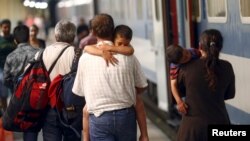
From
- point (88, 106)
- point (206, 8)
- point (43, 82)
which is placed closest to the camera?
point (88, 106)

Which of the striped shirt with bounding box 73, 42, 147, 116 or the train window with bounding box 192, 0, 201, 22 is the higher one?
the train window with bounding box 192, 0, 201, 22

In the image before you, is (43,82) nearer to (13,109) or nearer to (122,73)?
(13,109)

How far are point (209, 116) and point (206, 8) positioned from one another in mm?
3250

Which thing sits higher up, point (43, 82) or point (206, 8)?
point (206, 8)

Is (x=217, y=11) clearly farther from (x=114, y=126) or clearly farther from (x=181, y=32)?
(x=114, y=126)

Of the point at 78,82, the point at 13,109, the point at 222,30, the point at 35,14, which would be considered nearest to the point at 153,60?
the point at 222,30

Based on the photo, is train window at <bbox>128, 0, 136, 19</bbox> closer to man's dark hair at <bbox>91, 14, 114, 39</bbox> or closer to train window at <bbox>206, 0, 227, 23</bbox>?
train window at <bbox>206, 0, 227, 23</bbox>

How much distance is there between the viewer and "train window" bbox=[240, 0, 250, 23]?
6105 millimetres

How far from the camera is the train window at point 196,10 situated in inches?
324

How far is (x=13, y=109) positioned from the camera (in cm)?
623

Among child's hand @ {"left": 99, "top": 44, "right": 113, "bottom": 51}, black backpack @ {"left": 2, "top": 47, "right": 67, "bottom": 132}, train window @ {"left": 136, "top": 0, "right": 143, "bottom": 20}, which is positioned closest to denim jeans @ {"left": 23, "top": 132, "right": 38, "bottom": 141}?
black backpack @ {"left": 2, "top": 47, "right": 67, "bottom": 132}

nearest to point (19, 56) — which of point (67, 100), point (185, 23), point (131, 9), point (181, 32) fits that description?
point (67, 100)

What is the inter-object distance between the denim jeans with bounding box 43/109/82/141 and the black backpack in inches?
3.5

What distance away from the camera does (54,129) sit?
6102 millimetres
